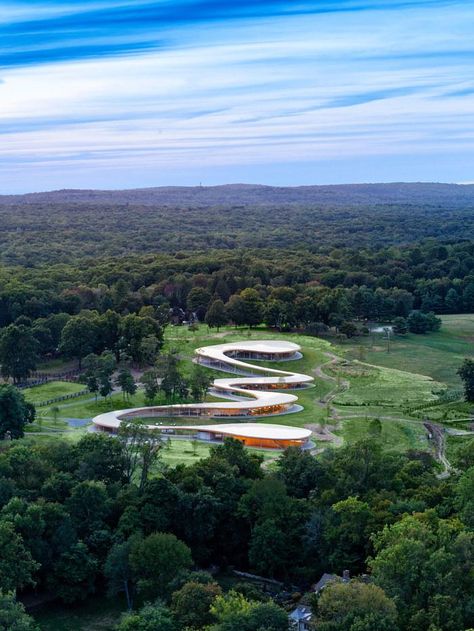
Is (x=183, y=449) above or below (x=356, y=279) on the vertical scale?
below

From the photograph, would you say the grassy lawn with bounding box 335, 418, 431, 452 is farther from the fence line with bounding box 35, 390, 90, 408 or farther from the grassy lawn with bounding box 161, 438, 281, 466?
the fence line with bounding box 35, 390, 90, 408

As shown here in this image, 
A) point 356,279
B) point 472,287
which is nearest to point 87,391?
point 356,279

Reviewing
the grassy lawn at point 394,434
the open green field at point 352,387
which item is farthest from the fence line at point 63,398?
the grassy lawn at point 394,434

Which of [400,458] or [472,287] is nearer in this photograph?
[400,458]

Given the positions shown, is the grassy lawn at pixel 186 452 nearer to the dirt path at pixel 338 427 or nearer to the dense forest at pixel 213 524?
the dense forest at pixel 213 524

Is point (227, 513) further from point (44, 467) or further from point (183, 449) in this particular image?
point (183, 449)

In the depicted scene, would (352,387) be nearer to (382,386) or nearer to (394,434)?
(382,386)
